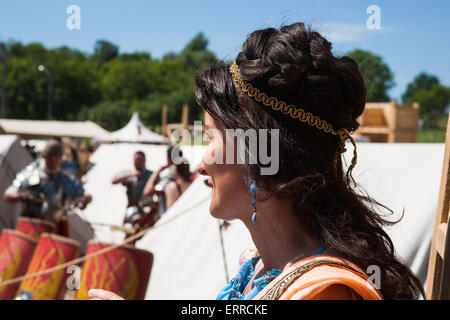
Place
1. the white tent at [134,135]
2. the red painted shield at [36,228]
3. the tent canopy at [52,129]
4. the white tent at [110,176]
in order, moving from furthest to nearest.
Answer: the tent canopy at [52,129], the white tent at [134,135], the white tent at [110,176], the red painted shield at [36,228]

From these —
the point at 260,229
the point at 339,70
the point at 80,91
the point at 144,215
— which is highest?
the point at 80,91

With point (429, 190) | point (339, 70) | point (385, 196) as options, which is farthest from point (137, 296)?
point (339, 70)

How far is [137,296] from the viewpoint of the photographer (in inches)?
122

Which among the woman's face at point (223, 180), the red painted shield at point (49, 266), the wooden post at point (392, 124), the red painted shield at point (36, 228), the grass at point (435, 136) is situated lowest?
the red painted shield at point (49, 266)

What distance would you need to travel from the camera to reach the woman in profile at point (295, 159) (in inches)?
39.7

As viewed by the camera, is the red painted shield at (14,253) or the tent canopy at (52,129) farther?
the tent canopy at (52,129)

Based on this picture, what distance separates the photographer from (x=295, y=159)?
102cm

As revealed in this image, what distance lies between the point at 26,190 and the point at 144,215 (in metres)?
1.22

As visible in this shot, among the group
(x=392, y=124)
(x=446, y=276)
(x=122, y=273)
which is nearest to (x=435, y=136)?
(x=392, y=124)

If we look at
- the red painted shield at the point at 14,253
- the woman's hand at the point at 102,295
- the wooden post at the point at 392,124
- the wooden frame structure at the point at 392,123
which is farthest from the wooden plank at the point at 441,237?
the wooden post at the point at 392,124

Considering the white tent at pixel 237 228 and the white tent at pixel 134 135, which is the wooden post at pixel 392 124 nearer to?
the white tent at pixel 237 228

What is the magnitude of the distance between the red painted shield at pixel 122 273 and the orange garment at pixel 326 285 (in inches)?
92.3

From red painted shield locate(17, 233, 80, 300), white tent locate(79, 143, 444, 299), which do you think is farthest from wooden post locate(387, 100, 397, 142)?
red painted shield locate(17, 233, 80, 300)
